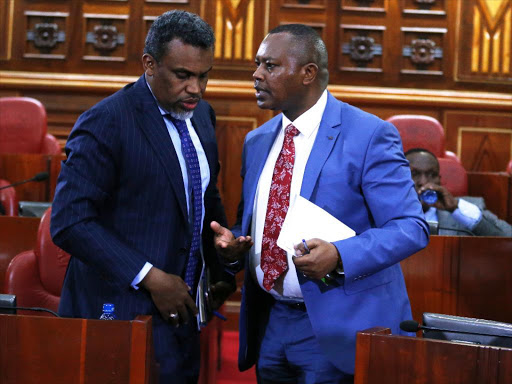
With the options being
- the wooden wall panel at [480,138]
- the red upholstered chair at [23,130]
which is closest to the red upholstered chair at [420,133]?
the wooden wall panel at [480,138]

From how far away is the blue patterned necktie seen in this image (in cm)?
173

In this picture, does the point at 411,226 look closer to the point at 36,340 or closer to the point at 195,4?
the point at 36,340

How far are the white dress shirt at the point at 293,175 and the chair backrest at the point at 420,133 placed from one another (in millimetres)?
2166

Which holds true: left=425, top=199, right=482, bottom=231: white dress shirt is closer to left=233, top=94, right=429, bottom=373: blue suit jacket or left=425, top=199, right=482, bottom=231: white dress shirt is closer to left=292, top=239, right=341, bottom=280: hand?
left=233, top=94, right=429, bottom=373: blue suit jacket

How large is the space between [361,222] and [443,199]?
1.63m

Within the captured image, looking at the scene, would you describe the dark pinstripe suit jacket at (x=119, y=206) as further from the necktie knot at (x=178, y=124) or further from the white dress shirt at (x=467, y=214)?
the white dress shirt at (x=467, y=214)

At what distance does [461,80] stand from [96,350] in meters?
4.15

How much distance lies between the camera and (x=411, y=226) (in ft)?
5.39

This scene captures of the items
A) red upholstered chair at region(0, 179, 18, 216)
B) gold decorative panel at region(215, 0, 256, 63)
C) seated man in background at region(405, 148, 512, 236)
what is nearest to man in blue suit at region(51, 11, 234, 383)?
seated man in background at region(405, 148, 512, 236)

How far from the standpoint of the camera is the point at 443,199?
3.26 metres

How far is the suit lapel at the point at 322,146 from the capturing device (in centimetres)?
171

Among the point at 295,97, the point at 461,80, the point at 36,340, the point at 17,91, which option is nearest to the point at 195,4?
the point at 17,91

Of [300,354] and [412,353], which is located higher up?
[412,353]

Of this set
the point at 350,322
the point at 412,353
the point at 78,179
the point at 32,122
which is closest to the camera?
the point at 412,353
